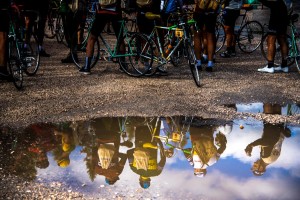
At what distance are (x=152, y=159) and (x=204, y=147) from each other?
0.67 m

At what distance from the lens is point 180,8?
341 inches

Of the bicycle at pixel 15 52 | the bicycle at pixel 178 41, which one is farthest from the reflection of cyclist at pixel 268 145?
the bicycle at pixel 15 52

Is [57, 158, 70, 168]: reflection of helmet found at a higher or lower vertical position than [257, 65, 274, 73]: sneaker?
higher

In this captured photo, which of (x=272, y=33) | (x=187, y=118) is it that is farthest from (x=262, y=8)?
(x=187, y=118)

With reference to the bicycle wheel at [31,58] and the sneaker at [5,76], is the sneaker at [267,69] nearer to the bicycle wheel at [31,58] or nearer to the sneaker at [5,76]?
the bicycle wheel at [31,58]

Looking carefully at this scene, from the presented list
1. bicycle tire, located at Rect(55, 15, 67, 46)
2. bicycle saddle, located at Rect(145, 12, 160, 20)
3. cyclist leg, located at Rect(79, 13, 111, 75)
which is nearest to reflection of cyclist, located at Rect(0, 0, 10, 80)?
cyclist leg, located at Rect(79, 13, 111, 75)

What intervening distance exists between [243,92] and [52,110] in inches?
124

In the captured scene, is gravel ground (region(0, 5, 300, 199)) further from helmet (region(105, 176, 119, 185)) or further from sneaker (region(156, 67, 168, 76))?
helmet (region(105, 176, 119, 185))

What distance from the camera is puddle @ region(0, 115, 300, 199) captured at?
12.5 feet

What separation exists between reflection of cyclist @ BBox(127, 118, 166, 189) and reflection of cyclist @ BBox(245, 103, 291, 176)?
946mm

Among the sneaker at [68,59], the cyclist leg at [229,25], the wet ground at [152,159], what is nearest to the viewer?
the wet ground at [152,159]

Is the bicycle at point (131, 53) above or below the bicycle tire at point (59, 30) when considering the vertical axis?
above

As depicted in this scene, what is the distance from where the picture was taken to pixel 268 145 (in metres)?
4.91

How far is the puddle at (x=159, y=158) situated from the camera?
12.5 feet
